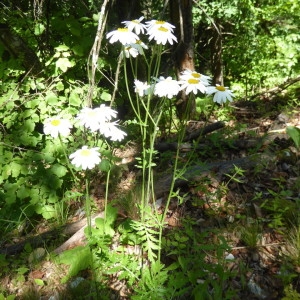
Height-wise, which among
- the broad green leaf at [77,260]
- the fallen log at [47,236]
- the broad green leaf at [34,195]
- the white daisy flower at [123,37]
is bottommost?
the fallen log at [47,236]

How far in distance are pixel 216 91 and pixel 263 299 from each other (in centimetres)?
126

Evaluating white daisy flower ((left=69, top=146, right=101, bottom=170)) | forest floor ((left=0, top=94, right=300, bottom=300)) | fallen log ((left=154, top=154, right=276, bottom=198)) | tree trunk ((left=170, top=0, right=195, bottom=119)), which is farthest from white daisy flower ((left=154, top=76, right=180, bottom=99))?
tree trunk ((left=170, top=0, right=195, bottom=119))

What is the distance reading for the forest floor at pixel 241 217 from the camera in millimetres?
2094

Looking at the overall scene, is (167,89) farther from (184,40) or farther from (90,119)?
(184,40)

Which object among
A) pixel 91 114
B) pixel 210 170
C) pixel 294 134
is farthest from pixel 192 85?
pixel 294 134

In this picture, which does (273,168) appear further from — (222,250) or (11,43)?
(11,43)

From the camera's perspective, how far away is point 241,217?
8.07ft

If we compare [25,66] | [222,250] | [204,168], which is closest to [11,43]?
[25,66]

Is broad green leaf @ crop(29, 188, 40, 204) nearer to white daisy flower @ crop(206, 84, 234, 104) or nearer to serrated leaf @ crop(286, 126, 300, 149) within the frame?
white daisy flower @ crop(206, 84, 234, 104)

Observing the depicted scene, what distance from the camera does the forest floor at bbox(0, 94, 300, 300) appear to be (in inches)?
82.4

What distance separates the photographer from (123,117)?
4777mm

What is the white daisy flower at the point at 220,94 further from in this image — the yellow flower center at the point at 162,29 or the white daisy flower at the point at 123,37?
the white daisy flower at the point at 123,37

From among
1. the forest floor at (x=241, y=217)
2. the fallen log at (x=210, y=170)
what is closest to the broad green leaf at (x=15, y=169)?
the forest floor at (x=241, y=217)

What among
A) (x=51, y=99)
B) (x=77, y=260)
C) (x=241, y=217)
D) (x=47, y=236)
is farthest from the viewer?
(x=51, y=99)
